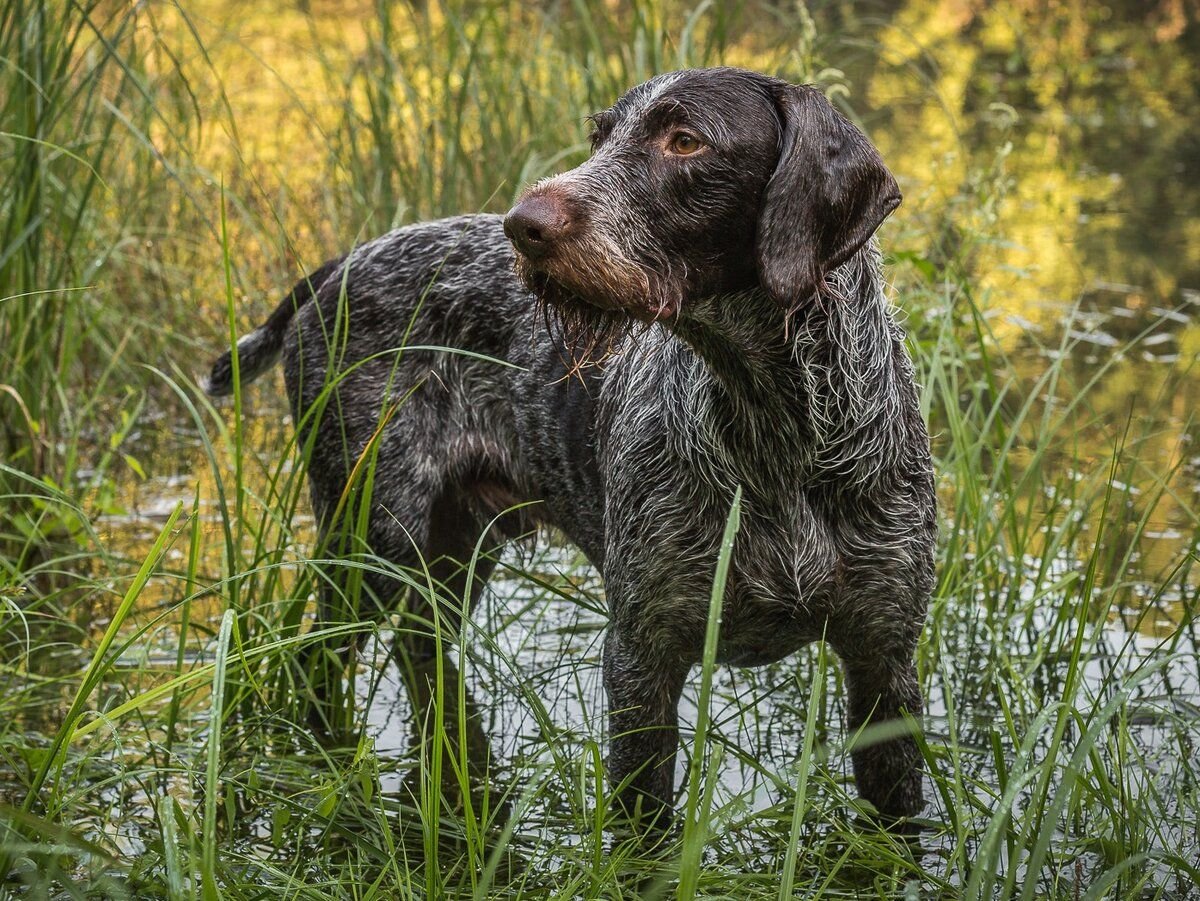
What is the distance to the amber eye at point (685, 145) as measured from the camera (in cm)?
313

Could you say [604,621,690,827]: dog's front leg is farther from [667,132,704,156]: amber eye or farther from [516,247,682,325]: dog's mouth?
[667,132,704,156]: amber eye

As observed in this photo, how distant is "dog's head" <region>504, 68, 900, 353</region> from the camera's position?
118 inches

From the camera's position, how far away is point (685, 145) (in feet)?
10.3

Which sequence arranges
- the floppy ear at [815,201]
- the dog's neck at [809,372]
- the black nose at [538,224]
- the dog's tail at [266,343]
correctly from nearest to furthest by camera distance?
the black nose at [538,224], the floppy ear at [815,201], the dog's neck at [809,372], the dog's tail at [266,343]

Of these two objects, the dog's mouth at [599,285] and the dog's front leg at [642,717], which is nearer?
the dog's mouth at [599,285]

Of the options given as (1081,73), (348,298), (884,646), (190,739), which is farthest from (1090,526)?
(1081,73)

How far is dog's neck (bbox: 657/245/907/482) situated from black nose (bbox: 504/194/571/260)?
0.44m

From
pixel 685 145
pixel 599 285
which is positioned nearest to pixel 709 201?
pixel 685 145

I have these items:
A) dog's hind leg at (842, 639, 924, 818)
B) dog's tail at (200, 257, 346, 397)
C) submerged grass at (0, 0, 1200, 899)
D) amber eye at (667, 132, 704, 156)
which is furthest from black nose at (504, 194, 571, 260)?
dog's tail at (200, 257, 346, 397)

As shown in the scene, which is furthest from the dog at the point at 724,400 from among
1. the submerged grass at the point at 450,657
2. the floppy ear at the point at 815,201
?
the submerged grass at the point at 450,657

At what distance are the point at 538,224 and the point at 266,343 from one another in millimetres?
2155

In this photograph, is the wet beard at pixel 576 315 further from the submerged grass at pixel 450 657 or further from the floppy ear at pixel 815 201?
the submerged grass at pixel 450 657

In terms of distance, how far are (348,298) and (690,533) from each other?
160 cm

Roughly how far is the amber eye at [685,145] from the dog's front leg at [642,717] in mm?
1175
